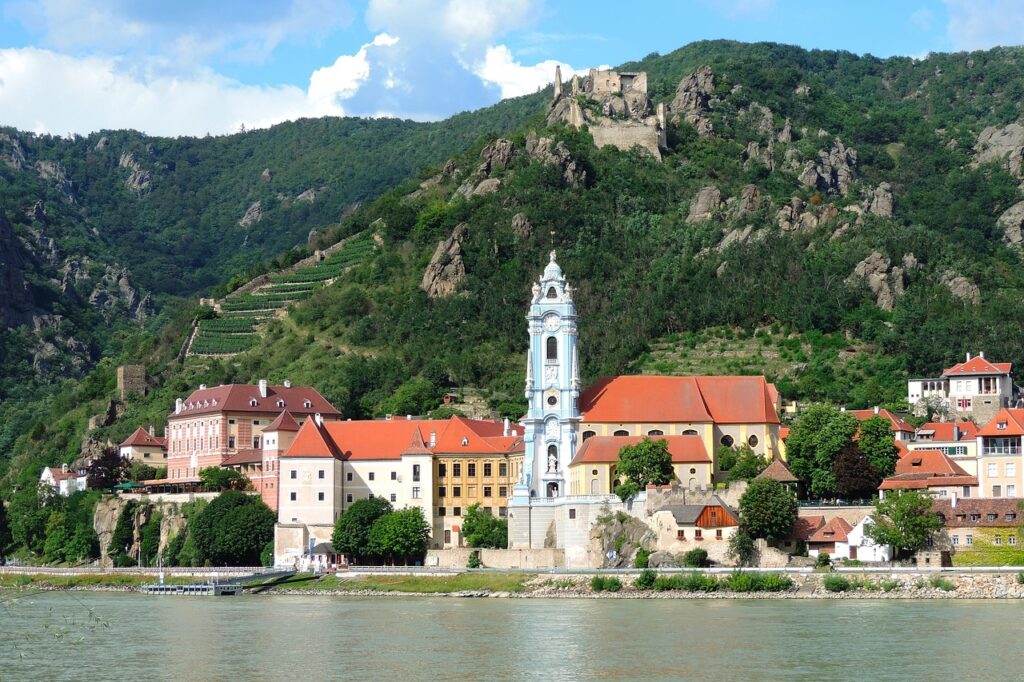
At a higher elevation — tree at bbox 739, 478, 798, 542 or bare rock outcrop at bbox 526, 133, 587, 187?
bare rock outcrop at bbox 526, 133, 587, 187

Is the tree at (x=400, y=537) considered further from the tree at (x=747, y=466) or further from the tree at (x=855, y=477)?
the tree at (x=855, y=477)

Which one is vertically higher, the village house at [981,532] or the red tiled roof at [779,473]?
the red tiled roof at [779,473]

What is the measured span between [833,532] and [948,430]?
1791 cm

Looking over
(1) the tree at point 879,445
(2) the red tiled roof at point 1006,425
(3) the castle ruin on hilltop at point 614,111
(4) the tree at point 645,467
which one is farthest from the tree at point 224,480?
(3) the castle ruin on hilltop at point 614,111

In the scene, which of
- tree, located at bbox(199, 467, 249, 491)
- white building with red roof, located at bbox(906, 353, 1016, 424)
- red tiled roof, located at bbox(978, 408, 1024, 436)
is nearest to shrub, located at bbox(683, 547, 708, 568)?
red tiled roof, located at bbox(978, 408, 1024, 436)

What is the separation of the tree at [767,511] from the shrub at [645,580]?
502 centimetres

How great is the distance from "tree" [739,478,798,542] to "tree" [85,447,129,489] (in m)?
50.7

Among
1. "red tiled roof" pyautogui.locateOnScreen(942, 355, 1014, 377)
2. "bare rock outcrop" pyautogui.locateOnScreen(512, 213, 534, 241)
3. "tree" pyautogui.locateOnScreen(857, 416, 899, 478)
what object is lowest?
"tree" pyautogui.locateOnScreen(857, 416, 899, 478)

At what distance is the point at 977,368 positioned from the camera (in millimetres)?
113625

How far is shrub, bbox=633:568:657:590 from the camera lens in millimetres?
83688

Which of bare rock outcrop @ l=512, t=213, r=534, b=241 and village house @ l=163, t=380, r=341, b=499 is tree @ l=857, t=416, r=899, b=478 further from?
bare rock outcrop @ l=512, t=213, r=534, b=241

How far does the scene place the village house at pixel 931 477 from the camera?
297 feet

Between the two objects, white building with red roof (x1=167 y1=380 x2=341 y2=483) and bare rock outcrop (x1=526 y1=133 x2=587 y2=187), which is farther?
bare rock outcrop (x1=526 y1=133 x2=587 y2=187)

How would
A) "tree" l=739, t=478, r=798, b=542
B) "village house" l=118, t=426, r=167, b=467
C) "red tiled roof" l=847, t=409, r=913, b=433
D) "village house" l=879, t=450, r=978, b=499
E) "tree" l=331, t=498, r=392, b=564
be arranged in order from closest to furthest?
"tree" l=739, t=478, r=798, b=542, "village house" l=879, t=450, r=978, b=499, "tree" l=331, t=498, r=392, b=564, "red tiled roof" l=847, t=409, r=913, b=433, "village house" l=118, t=426, r=167, b=467
